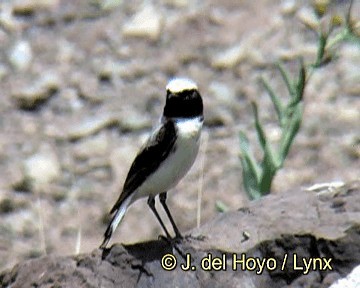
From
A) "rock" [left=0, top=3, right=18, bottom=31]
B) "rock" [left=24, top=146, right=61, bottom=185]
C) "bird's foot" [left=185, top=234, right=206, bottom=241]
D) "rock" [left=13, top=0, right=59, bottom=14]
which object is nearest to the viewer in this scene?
"bird's foot" [left=185, top=234, right=206, bottom=241]

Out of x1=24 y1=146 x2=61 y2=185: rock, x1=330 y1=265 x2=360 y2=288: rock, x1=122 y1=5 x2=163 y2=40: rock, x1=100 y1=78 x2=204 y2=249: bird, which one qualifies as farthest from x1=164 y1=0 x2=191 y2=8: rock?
x1=330 y1=265 x2=360 y2=288: rock

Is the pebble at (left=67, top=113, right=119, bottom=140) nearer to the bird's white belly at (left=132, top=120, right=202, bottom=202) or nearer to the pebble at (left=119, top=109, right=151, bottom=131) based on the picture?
the pebble at (left=119, top=109, right=151, bottom=131)

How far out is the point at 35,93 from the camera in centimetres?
783

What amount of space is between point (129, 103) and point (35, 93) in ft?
1.90

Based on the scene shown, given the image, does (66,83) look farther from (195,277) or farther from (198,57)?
(195,277)

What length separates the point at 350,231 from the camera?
14.9ft

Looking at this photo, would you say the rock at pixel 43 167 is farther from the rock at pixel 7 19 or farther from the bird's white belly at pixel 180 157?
the bird's white belly at pixel 180 157

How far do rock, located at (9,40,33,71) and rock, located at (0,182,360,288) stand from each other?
347 centimetres

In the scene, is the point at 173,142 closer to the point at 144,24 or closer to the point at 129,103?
the point at 129,103

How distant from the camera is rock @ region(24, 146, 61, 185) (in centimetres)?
731

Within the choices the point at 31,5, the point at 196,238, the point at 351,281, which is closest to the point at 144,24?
the point at 31,5

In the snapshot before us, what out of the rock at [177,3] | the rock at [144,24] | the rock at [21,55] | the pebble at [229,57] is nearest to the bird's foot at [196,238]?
the pebble at [229,57]

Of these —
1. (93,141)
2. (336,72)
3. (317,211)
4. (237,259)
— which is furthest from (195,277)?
(336,72)

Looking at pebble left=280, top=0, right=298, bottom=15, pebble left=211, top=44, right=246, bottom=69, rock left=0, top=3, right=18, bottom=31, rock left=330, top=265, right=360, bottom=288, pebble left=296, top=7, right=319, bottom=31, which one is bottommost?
pebble left=211, top=44, right=246, bottom=69
